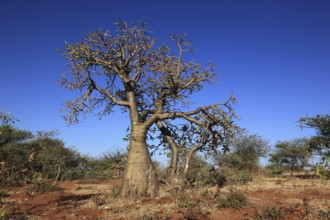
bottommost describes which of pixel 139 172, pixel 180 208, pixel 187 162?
pixel 180 208

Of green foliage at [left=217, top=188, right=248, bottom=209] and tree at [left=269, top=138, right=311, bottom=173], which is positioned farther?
tree at [left=269, top=138, right=311, bottom=173]

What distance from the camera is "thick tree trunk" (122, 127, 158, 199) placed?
24.9ft

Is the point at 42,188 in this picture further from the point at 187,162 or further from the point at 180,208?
the point at 180,208

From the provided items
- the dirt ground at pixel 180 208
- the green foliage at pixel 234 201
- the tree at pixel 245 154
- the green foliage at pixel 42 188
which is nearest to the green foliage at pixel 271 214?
the dirt ground at pixel 180 208

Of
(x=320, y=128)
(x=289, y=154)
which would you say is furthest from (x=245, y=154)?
(x=320, y=128)

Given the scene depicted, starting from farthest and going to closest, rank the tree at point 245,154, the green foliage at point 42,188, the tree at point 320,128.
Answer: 1. the tree at point 245,154
2. the green foliage at point 42,188
3. the tree at point 320,128

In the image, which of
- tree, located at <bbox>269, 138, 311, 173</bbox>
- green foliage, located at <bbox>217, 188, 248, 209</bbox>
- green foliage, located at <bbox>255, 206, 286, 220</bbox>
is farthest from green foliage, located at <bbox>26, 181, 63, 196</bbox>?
tree, located at <bbox>269, 138, 311, 173</bbox>

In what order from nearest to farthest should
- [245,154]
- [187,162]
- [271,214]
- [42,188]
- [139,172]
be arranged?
[271,214]
[139,172]
[187,162]
[42,188]
[245,154]

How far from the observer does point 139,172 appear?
771 centimetres

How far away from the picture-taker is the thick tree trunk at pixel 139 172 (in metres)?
7.60

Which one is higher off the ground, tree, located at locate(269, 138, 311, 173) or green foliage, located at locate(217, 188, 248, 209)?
tree, located at locate(269, 138, 311, 173)

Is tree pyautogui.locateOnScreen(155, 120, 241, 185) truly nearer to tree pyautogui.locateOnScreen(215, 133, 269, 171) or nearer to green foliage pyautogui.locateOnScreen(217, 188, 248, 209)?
green foliage pyautogui.locateOnScreen(217, 188, 248, 209)

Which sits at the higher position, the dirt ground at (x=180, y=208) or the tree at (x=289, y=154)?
the tree at (x=289, y=154)

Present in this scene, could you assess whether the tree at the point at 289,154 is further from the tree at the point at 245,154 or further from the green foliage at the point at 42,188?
the green foliage at the point at 42,188
